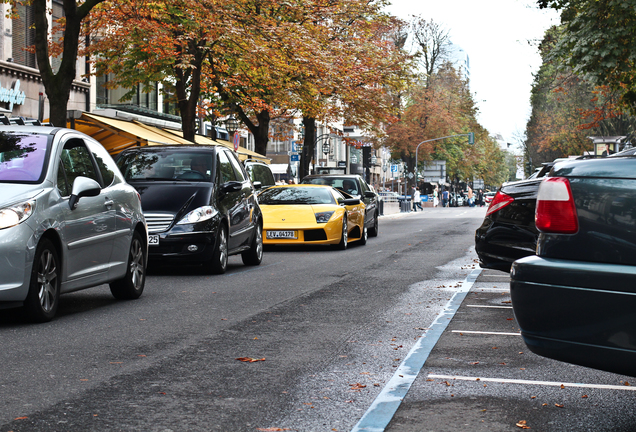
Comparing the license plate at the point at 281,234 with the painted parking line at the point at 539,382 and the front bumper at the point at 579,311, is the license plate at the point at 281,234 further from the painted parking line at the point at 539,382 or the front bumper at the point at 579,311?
the front bumper at the point at 579,311

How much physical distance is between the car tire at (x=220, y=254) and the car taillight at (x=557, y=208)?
336 inches

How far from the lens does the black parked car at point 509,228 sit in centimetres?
942

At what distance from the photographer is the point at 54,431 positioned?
4203 mm

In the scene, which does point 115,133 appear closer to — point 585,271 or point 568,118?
point 585,271

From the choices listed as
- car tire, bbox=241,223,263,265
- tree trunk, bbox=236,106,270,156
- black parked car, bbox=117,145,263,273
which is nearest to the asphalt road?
black parked car, bbox=117,145,263,273

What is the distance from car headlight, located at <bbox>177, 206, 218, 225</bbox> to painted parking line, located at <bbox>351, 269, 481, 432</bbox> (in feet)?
15.1

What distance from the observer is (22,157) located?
26.8ft

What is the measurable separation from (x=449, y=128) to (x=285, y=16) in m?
50.6

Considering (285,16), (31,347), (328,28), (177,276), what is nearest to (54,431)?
(31,347)

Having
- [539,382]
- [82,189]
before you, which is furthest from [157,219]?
[539,382]

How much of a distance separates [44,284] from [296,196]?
36.9ft

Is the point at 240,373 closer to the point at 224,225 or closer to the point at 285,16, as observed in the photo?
the point at 224,225

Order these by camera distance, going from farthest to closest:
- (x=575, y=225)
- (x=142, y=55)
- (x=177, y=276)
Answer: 1. (x=142, y=55)
2. (x=177, y=276)
3. (x=575, y=225)

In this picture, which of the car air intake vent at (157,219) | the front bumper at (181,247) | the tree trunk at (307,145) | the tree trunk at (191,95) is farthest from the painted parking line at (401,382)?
the tree trunk at (307,145)
